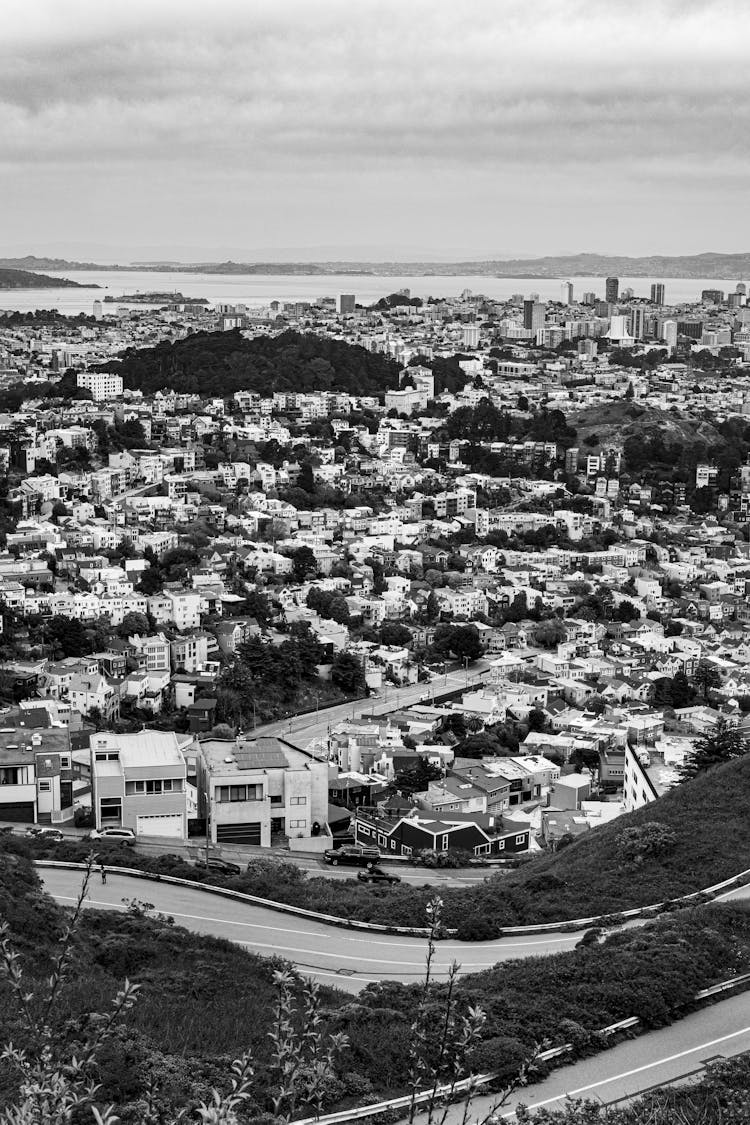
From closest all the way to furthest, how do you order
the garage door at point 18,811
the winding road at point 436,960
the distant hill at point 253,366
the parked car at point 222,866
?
the winding road at point 436,960 → the parked car at point 222,866 → the garage door at point 18,811 → the distant hill at point 253,366

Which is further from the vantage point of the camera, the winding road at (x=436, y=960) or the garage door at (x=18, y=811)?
the garage door at (x=18, y=811)

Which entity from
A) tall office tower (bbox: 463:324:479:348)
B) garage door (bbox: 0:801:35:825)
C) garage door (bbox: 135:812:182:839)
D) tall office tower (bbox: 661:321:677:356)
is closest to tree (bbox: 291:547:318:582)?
garage door (bbox: 0:801:35:825)

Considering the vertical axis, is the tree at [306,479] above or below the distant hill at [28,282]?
below

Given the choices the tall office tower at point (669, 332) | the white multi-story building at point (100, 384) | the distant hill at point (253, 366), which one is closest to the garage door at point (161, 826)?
the white multi-story building at point (100, 384)

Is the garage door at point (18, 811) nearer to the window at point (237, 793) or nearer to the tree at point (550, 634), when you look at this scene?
the window at point (237, 793)

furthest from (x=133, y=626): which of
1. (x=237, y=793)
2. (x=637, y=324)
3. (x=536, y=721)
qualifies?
(x=637, y=324)

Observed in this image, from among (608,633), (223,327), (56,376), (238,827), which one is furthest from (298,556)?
(223,327)

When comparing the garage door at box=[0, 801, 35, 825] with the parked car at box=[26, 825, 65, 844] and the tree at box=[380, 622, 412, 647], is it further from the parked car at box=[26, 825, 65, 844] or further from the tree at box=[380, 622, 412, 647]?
the tree at box=[380, 622, 412, 647]
